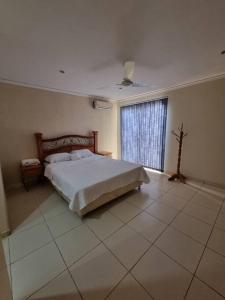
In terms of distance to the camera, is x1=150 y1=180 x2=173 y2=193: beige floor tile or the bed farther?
x1=150 y1=180 x2=173 y2=193: beige floor tile

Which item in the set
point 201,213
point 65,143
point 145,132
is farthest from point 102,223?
point 145,132

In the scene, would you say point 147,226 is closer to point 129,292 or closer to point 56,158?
point 129,292

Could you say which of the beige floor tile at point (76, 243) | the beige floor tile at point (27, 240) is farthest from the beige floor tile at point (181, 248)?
the beige floor tile at point (27, 240)

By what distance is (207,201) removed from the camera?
2.70 metres

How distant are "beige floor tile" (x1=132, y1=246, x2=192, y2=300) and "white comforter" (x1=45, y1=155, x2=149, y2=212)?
107 cm

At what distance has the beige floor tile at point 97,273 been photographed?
4.18 feet

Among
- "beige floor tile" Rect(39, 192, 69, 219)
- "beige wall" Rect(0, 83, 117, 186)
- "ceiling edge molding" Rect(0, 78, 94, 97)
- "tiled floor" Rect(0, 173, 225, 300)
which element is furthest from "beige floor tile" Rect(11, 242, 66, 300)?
"ceiling edge molding" Rect(0, 78, 94, 97)

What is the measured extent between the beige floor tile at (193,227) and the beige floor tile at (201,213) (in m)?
0.12

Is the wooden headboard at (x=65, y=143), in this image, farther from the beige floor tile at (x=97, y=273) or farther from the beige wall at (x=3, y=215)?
the beige floor tile at (x=97, y=273)

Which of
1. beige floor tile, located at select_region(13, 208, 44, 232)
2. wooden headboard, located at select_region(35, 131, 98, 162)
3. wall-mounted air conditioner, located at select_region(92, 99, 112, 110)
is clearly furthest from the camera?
wall-mounted air conditioner, located at select_region(92, 99, 112, 110)

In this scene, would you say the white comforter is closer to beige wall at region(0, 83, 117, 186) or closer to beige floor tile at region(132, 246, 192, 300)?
beige wall at region(0, 83, 117, 186)

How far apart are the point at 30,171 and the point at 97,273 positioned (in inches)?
104

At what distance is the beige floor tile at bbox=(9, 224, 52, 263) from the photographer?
1672 mm

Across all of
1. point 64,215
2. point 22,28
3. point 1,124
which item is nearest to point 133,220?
point 64,215
